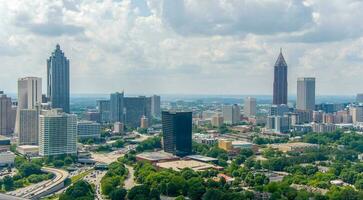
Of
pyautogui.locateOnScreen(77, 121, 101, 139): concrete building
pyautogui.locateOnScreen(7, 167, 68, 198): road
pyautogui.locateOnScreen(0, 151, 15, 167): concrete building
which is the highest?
pyautogui.locateOnScreen(77, 121, 101, 139): concrete building

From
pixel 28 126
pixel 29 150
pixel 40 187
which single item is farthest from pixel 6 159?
pixel 40 187

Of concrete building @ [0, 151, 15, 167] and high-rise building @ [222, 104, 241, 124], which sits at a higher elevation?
high-rise building @ [222, 104, 241, 124]

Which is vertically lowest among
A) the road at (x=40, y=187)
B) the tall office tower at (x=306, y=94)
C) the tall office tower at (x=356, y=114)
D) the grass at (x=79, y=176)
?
the grass at (x=79, y=176)

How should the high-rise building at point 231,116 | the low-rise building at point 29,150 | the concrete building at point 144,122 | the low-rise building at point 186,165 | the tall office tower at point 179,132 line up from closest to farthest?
1. the low-rise building at point 186,165
2. the tall office tower at point 179,132
3. the low-rise building at point 29,150
4. the concrete building at point 144,122
5. the high-rise building at point 231,116

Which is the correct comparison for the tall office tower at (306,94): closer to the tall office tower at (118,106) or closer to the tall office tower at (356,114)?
the tall office tower at (356,114)

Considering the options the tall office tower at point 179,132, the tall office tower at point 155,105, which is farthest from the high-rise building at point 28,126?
the tall office tower at point 155,105

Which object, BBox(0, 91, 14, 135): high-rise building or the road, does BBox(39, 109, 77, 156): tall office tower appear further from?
BBox(0, 91, 14, 135): high-rise building

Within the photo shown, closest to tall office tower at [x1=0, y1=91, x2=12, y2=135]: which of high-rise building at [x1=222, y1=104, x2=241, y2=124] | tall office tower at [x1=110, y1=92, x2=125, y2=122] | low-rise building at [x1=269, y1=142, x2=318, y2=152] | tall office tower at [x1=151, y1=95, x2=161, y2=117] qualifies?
tall office tower at [x1=110, y1=92, x2=125, y2=122]
